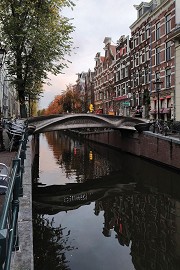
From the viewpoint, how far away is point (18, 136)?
38.7 feet

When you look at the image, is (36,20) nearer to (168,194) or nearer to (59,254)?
(168,194)

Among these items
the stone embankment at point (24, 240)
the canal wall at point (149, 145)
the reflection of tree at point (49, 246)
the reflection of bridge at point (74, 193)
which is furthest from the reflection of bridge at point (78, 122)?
the stone embankment at point (24, 240)

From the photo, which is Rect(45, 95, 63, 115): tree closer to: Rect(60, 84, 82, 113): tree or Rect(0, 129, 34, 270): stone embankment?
Rect(60, 84, 82, 113): tree

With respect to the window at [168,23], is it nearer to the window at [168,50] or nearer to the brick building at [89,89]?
the window at [168,50]

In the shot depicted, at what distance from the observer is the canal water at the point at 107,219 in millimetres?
7555

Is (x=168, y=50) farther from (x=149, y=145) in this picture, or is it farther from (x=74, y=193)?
(x=74, y=193)

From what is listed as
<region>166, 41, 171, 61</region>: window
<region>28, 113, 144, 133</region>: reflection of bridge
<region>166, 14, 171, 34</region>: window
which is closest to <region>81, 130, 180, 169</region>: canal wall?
<region>28, 113, 144, 133</region>: reflection of bridge

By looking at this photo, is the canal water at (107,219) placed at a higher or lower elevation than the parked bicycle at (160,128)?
lower

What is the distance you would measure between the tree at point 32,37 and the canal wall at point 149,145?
339 inches

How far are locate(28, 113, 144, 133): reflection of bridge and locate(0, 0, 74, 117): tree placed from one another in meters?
2.58

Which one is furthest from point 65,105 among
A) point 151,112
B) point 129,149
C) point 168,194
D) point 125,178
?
point 168,194

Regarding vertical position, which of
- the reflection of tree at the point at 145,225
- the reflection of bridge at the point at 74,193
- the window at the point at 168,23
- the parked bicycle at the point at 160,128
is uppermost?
the window at the point at 168,23

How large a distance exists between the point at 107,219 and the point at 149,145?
1217 centimetres

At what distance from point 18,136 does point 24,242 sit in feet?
27.5
